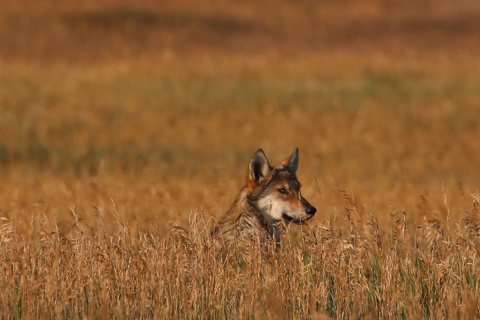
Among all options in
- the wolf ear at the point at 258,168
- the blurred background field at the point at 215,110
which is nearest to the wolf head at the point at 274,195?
the wolf ear at the point at 258,168

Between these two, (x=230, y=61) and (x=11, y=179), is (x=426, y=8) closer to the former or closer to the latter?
(x=230, y=61)

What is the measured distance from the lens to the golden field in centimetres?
703

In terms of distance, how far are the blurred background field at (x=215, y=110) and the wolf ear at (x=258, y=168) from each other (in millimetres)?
1122

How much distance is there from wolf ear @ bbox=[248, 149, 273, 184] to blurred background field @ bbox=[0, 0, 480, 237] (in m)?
1.12

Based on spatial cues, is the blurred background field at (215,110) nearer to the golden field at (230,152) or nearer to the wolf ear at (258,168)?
the golden field at (230,152)

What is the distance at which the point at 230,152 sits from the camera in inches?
897

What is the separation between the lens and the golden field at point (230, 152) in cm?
703

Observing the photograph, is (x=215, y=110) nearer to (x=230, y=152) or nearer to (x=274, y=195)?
(x=230, y=152)

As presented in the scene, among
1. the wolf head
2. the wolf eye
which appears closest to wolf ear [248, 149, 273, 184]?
the wolf head

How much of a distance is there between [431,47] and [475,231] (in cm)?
3490

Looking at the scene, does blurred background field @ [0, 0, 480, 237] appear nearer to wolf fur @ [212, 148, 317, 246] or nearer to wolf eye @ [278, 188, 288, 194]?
wolf fur @ [212, 148, 317, 246]

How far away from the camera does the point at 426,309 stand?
707 cm

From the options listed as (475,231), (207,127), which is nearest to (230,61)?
(207,127)

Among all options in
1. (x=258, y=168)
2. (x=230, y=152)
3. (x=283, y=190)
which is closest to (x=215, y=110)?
(x=230, y=152)
